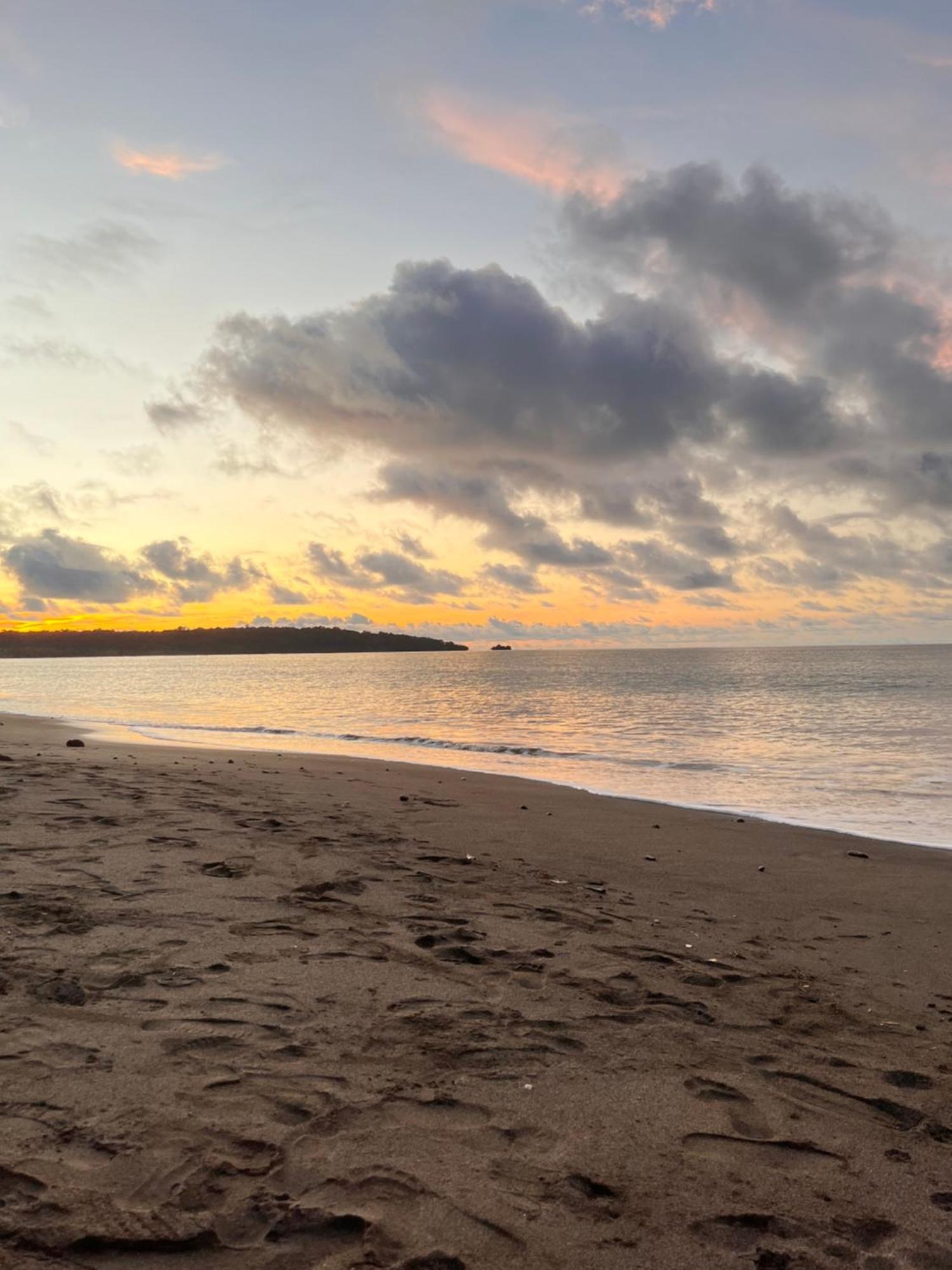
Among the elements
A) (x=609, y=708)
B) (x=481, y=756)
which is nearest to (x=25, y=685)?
(x=609, y=708)

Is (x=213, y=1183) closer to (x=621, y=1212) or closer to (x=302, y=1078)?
(x=302, y=1078)

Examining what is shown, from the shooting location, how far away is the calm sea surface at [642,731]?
622 inches

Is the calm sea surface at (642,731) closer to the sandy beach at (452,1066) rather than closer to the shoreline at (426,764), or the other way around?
the shoreline at (426,764)

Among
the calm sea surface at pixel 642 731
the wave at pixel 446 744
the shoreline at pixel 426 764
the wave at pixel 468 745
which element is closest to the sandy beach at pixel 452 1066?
the shoreline at pixel 426 764

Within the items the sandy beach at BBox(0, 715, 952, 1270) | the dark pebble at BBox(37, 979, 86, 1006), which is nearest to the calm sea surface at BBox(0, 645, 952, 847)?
the sandy beach at BBox(0, 715, 952, 1270)

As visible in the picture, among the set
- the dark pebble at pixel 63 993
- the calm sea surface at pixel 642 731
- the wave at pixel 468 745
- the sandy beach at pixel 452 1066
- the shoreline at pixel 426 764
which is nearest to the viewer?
the sandy beach at pixel 452 1066

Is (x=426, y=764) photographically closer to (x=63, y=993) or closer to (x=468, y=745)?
(x=468, y=745)

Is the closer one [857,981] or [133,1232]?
[133,1232]

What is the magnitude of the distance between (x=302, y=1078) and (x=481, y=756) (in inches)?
726

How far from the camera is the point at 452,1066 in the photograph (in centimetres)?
386

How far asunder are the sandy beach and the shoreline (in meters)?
3.79

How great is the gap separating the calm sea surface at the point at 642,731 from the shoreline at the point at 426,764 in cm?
19

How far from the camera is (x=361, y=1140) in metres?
3.21

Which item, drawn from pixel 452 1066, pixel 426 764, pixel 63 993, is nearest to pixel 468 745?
pixel 426 764
